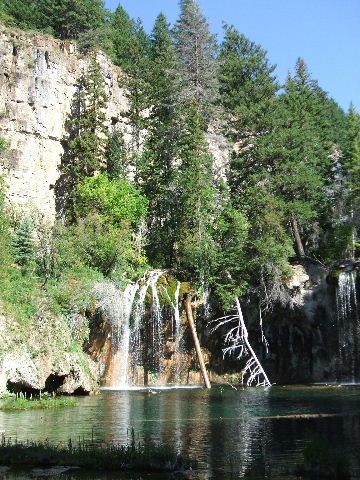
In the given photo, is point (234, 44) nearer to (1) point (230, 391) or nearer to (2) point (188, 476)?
(1) point (230, 391)

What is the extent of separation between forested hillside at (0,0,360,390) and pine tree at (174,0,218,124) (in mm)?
116

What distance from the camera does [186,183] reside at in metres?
41.9

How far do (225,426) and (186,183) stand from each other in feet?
84.0

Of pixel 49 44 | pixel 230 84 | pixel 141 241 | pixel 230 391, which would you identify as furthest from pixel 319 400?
pixel 49 44

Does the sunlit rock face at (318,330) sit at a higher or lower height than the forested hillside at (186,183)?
lower

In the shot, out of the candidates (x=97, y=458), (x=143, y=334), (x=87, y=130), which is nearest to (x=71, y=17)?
(x=87, y=130)

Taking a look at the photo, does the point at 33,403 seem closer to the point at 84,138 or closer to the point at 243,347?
the point at 243,347

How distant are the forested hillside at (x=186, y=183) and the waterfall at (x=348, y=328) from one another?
3.57 m

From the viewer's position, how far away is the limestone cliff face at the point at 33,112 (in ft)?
159

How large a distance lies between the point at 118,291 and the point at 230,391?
30.8ft

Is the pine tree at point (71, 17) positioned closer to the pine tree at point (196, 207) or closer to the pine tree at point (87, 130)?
the pine tree at point (87, 130)

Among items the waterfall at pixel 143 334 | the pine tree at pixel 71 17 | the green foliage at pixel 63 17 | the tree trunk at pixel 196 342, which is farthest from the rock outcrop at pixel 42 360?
the pine tree at pixel 71 17

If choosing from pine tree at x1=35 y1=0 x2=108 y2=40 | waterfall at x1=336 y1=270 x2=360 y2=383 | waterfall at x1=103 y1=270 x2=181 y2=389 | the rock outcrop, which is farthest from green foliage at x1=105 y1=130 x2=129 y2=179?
the rock outcrop

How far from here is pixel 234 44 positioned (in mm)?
50938
